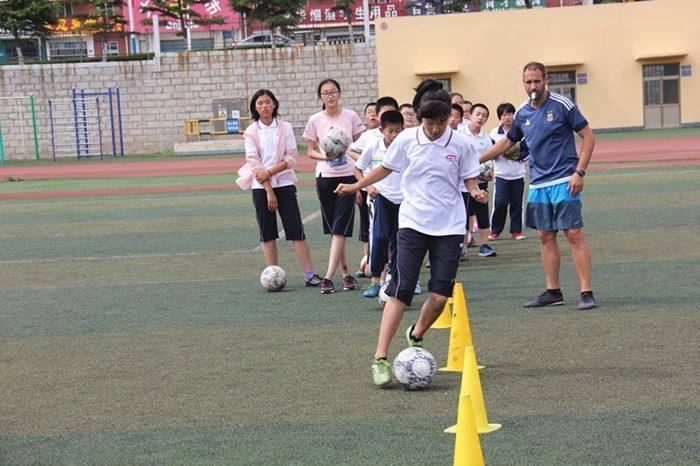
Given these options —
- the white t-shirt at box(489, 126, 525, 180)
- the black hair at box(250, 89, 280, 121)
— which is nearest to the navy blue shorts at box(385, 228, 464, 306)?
the black hair at box(250, 89, 280, 121)

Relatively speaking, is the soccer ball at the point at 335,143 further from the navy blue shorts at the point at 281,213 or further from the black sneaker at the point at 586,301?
the black sneaker at the point at 586,301

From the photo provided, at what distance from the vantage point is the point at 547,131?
9.97 meters

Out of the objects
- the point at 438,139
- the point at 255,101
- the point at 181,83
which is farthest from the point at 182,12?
the point at 438,139

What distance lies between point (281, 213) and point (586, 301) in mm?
3525

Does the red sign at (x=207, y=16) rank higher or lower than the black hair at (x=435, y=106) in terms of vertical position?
higher

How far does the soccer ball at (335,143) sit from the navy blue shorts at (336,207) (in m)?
0.36

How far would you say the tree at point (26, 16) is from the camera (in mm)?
63562

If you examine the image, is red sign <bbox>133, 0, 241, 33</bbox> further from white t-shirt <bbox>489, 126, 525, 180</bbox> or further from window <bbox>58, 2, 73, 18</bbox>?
white t-shirt <bbox>489, 126, 525, 180</bbox>

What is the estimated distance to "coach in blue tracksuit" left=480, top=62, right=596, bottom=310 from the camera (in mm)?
9914

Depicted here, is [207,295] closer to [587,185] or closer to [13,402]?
[13,402]

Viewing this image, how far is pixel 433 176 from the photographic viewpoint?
771 centimetres

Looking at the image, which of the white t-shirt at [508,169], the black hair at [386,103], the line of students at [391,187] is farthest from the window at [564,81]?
the black hair at [386,103]

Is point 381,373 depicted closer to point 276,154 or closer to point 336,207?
point 336,207

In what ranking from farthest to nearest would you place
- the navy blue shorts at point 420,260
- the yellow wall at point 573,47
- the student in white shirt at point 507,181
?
the yellow wall at point 573,47
the student in white shirt at point 507,181
the navy blue shorts at point 420,260
